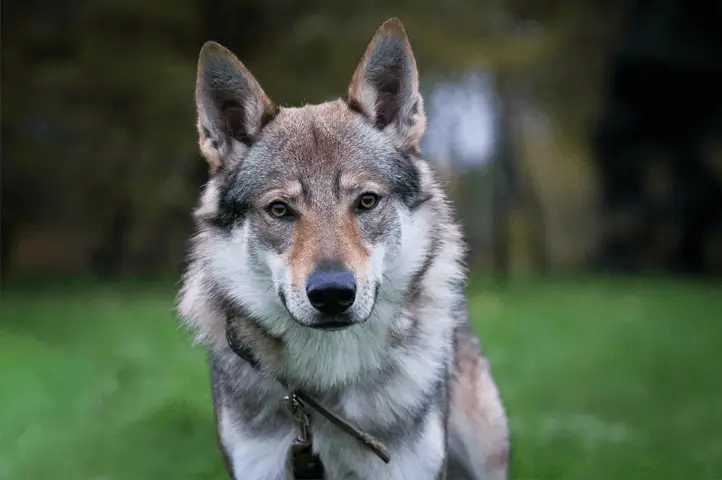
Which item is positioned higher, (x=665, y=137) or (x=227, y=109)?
(x=665, y=137)

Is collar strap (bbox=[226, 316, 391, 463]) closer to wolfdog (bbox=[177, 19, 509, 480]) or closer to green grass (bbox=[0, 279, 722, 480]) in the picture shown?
Answer: wolfdog (bbox=[177, 19, 509, 480])

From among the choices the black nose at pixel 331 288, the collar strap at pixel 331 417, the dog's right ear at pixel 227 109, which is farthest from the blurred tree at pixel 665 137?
the black nose at pixel 331 288

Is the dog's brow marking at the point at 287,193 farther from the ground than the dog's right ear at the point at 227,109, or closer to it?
closer to it

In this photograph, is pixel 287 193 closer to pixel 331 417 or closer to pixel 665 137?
pixel 331 417

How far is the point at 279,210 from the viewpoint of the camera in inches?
122

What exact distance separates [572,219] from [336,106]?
2042 centimetres

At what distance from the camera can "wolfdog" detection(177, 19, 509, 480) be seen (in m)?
3.02

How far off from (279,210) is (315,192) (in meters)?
0.15

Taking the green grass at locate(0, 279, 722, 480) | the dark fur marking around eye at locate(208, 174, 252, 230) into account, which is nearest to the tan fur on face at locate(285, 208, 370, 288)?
the dark fur marking around eye at locate(208, 174, 252, 230)

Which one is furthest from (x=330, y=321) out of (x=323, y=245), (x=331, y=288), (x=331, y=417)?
(x=331, y=417)

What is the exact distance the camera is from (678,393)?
6156 millimetres

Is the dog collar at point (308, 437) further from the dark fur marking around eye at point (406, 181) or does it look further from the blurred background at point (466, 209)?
the blurred background at point (466, 209)

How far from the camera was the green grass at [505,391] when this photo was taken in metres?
4.61

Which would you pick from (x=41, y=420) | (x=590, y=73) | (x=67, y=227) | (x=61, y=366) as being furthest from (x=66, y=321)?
Answer: (x=590, y=73)
